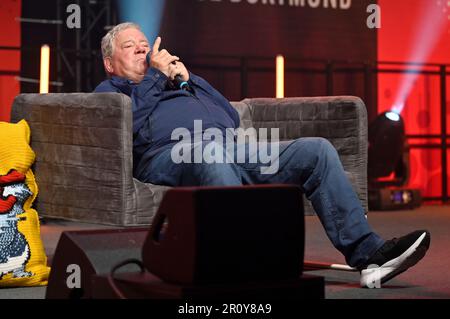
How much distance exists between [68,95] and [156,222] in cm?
106

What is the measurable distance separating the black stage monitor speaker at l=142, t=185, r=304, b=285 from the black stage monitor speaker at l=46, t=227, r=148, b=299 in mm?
190

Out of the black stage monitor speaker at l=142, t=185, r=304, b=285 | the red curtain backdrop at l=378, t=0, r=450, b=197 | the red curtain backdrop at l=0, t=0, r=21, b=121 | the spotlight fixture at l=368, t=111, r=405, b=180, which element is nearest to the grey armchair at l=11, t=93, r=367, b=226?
the black stage monitor speaker at l=142, t=185, r=304, b=285

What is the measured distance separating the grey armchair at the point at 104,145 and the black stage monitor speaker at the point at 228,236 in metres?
0.76

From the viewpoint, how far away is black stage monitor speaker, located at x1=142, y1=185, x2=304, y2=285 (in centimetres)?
191

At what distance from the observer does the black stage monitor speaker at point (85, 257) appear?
2199mm

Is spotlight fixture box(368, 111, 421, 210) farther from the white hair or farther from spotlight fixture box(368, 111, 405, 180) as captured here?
the white hair

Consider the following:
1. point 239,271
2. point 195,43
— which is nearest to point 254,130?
point 239,271

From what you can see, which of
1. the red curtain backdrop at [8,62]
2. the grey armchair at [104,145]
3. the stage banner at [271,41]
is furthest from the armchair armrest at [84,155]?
the stage banner at [271,41]

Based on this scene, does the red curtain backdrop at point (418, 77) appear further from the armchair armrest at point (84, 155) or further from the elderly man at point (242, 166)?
the armchair armrest at point (84, 155)

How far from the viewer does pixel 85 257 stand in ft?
7.29

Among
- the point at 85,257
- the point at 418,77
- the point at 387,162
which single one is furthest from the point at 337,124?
the point at 418,77

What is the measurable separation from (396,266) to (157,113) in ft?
3.17
